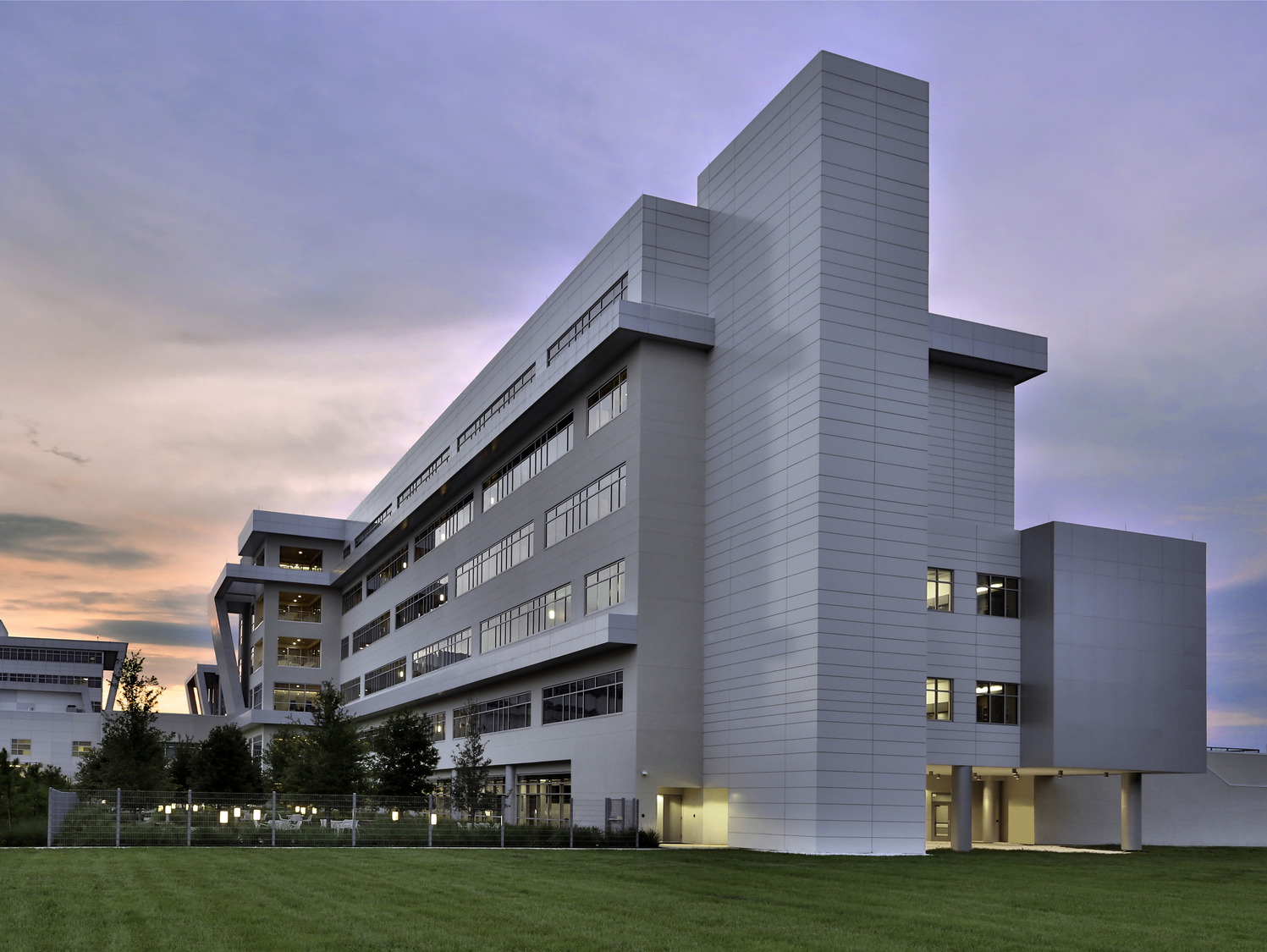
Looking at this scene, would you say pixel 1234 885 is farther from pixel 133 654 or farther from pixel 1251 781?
pixel 133 654

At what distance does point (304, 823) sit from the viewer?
39.5 metres

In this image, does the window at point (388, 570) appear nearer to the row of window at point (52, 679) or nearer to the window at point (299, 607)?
the window at point (299, 607)

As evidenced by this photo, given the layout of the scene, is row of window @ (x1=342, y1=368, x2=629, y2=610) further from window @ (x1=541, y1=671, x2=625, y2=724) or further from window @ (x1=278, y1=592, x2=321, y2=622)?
window @ (x1=278, y1=592, x2=321, y2=622)

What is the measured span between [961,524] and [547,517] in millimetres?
19863

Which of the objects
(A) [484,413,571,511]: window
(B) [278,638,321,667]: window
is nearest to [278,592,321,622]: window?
(B) [278,638,321,667]: window

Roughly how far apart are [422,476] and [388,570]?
1415 centimetres

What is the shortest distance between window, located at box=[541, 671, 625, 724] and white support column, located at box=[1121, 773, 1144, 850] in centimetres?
2107

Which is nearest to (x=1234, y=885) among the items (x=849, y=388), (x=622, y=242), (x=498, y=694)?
(x=849, y=388)

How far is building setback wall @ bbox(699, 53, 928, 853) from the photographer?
→ 4028 cm

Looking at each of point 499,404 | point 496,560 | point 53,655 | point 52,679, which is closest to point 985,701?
point 496,560

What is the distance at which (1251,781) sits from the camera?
197ft

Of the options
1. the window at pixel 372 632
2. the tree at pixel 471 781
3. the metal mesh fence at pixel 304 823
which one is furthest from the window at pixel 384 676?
the metal mesh fence at pixel 304 823

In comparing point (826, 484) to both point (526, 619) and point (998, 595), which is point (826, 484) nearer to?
point (998, 595)

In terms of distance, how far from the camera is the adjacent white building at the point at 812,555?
41281mm
